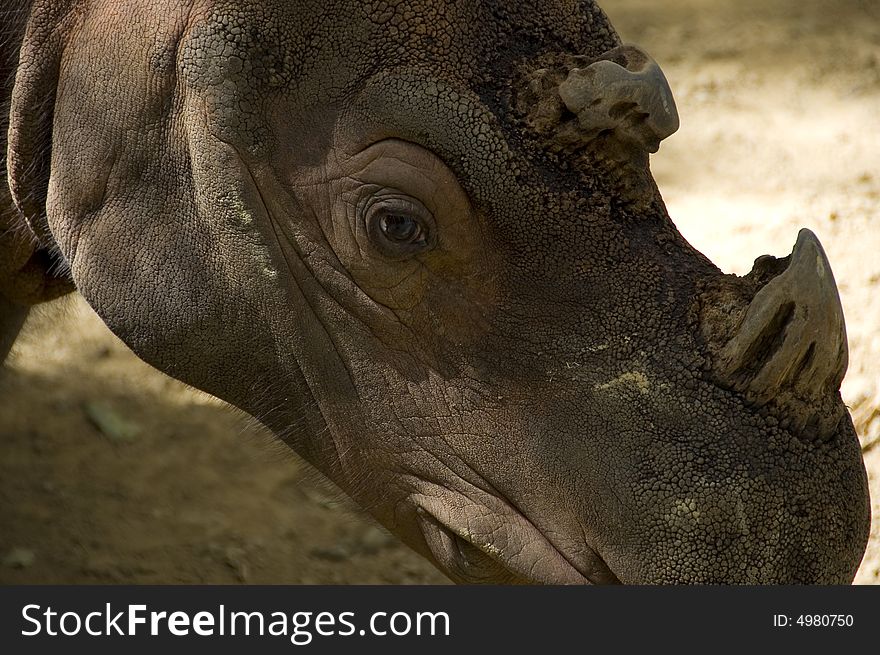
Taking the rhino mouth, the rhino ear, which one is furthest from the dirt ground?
the rhino mouth

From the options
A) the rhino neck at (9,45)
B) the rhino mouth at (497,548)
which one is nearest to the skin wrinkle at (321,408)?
the rhino mouth at (497,548)

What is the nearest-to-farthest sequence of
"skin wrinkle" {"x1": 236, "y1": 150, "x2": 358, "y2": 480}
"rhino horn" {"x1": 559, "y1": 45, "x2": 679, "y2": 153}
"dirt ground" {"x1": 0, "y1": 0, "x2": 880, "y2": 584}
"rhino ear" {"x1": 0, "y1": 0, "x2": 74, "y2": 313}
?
"rhino horn" {"x1": 559, "y1": 45, "x2": 679, "y2": 153}
"skin wrinkle" {"x1": 236, "y1": 150, "x2": 358, "y2": 480}
"rhino ear" {"x1": 0, "y1": 0, "x2": 74, "y2": 313}
"dirt ground" {"x1": 0, "y1": 0, "x2": 880, "y2": 584}

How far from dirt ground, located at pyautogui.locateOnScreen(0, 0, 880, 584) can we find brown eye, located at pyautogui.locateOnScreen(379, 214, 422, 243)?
7.13ft

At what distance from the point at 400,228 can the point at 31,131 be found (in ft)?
4.09

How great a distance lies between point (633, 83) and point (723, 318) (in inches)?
24.1

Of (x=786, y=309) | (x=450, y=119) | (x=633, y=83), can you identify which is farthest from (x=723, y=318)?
(x=450, y=119)

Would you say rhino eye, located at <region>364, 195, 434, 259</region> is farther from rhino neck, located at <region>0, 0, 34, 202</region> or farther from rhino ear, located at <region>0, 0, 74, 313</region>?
rhino neck, located at <region>0, 0, 34, 202</region>

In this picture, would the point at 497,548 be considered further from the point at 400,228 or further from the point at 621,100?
the point at 621,100

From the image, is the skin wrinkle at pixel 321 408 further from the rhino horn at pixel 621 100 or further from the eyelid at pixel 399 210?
the rhino horn at pixel 621 100

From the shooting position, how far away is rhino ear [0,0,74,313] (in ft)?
11.8

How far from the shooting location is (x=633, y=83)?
305cm

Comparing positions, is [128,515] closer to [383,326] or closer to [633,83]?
[383,326]

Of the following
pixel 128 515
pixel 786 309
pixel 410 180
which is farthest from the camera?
pixel 128 515

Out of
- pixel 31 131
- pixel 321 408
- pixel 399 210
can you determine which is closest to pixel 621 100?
pixel 399 210
